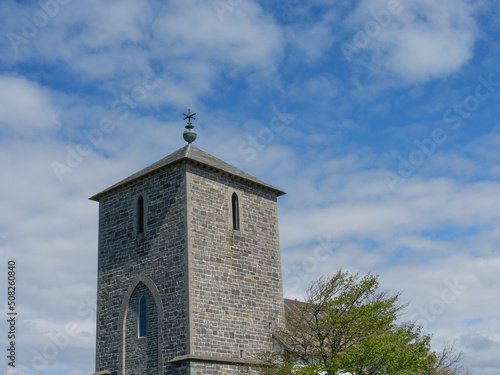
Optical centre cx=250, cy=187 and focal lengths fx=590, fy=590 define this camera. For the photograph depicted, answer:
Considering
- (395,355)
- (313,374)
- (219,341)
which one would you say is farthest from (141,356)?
(395,355)

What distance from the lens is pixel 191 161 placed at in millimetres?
25219

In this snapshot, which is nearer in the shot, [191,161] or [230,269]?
[191,161]

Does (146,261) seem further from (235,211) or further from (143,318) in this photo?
(235,211)

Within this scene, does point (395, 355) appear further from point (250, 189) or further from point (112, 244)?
point (112, 244)

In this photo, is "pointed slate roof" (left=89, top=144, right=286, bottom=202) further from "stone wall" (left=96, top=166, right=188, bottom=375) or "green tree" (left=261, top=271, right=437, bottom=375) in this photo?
"green tree" (left=261, top=271, right=437, bottom=375)

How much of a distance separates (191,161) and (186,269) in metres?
4.69

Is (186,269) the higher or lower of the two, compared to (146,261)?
lower

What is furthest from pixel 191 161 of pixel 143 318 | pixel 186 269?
pixel 143 318

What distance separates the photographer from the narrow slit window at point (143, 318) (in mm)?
24703

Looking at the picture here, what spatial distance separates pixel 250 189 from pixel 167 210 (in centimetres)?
456

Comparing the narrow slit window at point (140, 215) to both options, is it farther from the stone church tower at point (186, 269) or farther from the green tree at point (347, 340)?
the green tree at point (347, 340)

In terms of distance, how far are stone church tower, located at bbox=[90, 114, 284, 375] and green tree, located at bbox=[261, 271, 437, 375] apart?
2230mm

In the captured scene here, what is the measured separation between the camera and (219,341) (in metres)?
23.7

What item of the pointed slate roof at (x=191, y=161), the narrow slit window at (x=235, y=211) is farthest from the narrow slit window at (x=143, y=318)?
the pointed slate roof at (x=191, y=161)
